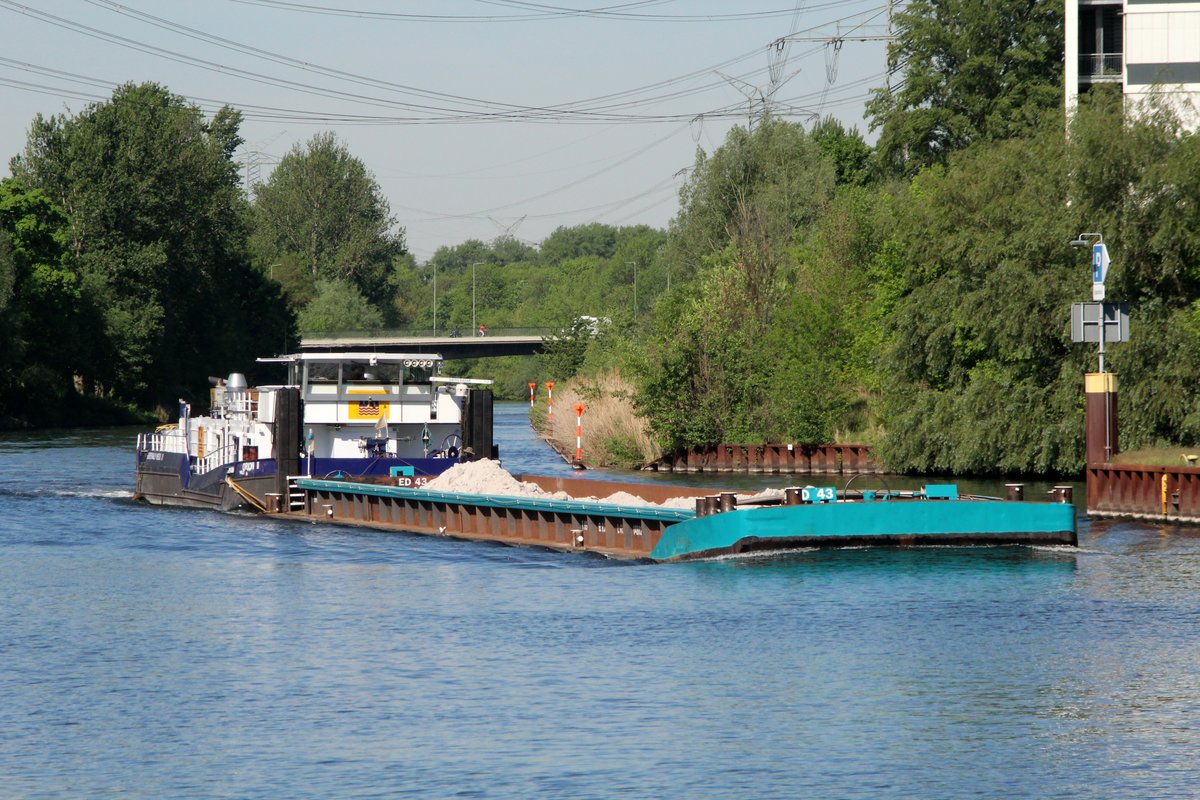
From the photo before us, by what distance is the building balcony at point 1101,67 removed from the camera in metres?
65.6

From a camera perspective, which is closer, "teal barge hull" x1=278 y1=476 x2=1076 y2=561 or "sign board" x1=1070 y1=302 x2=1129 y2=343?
"teal barge hull" x1=278 y1=476 x2=1076 y2=561

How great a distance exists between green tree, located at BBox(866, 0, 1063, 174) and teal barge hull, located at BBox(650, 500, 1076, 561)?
47834 millimetres

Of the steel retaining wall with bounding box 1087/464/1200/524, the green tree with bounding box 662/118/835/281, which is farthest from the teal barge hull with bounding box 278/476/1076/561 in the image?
the green tree with bounding box 662/118/835/281

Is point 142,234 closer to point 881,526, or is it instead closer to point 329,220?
point 329,220

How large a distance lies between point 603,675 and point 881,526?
943 centimetres

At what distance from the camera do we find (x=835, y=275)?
221 ft

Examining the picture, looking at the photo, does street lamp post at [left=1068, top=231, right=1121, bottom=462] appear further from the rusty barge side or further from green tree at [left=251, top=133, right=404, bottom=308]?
green tree at [left=251, top=133, right=404, bottom=308]

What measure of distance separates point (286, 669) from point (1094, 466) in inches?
973

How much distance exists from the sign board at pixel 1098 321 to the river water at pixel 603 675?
304 inches

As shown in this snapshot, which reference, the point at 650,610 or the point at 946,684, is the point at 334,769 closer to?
the point at 946,684

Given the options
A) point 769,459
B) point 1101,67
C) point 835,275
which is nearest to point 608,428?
point 769,459

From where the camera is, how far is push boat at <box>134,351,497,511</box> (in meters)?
42.6

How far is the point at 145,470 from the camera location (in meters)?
49.9

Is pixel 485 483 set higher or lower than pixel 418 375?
lower
